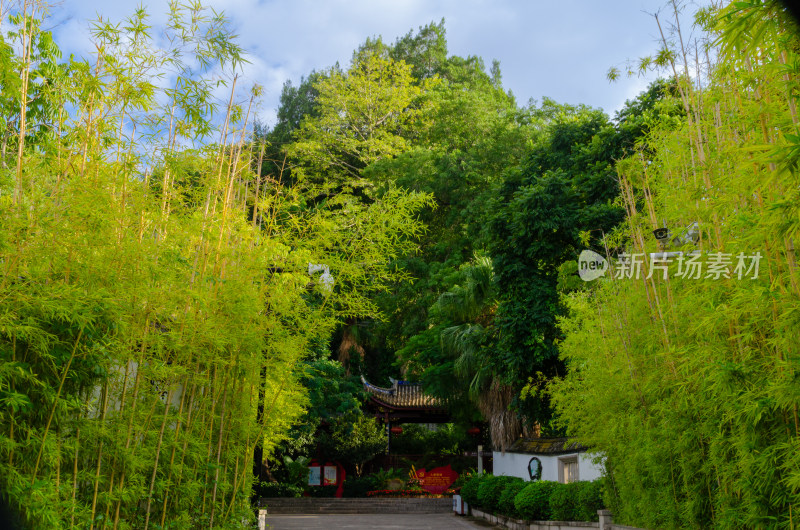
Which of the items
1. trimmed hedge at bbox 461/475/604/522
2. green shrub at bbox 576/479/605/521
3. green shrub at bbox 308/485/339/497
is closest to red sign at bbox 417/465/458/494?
green shrub at bbox 308/485/339/497

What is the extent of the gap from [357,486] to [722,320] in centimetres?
1406

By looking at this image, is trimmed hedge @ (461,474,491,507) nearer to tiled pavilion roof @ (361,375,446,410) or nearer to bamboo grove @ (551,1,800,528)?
tiled pavilion roof @ (361,375,446,410)

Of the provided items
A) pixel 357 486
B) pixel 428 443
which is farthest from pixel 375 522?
pixel 428 443

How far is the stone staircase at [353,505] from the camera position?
1476 centimetres

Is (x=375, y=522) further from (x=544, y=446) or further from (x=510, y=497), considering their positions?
(x=544, y=446)

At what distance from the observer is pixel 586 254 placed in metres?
8.14

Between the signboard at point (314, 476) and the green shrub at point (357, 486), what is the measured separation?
0.63 meters

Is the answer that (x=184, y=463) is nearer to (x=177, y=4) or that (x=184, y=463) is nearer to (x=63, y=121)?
(x=63, y=121)

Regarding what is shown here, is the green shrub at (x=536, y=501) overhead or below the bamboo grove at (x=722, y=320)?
below

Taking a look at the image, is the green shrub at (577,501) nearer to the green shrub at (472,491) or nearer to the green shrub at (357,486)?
the green shrub at (472,491)

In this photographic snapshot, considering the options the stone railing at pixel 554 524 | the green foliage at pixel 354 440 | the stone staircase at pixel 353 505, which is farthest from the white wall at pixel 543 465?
the green foliage at pixel 354 440

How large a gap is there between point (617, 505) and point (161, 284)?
514 cm

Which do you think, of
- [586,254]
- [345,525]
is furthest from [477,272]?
[345,525]

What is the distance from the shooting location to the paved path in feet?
36.7
